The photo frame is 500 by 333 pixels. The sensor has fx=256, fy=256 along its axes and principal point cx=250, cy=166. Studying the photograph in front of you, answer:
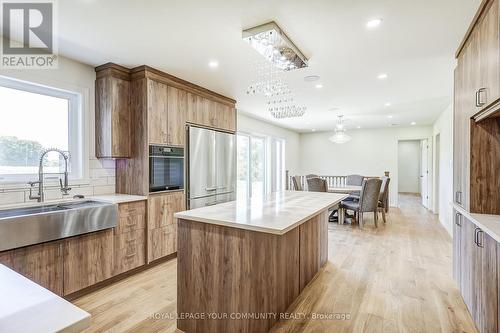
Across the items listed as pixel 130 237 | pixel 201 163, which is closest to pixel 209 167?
pixel 201 163

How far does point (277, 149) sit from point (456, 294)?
5813mm

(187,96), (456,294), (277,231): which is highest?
(187,96)

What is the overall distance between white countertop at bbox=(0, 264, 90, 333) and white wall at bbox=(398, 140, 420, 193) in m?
12.3

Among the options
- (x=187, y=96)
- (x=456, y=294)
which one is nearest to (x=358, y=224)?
(x=456, y=294)

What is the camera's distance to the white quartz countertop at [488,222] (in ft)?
5.01

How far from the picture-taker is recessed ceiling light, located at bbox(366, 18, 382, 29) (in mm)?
2059

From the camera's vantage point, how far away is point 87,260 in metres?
2.49

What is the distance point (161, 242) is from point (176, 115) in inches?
65.7

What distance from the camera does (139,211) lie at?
3.00m

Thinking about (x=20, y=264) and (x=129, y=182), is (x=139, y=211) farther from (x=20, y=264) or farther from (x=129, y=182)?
(x=20, y=264)

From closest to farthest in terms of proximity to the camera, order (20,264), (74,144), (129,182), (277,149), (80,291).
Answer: (20,264) < (80,291) < (74,144) < (129,182) < (277,149)

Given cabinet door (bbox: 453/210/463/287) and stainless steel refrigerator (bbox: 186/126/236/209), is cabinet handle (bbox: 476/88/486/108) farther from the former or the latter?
stainless steel refrigerator (bbox: 186/126/236/209)

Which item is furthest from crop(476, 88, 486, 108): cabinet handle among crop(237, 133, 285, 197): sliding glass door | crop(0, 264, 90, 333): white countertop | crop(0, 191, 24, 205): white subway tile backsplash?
crop(237, 133, 285, 197): sliding glass door

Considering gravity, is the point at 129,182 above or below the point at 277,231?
above
